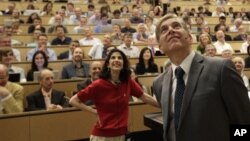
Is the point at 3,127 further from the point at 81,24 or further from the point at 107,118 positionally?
the point at 81,24

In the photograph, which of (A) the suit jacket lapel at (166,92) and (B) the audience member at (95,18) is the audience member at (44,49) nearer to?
(B) the audience member at (95,18)

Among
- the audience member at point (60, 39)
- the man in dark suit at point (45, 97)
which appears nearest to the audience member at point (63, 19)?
the audience member at point (60, 39)

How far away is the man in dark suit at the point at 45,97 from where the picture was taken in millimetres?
3382

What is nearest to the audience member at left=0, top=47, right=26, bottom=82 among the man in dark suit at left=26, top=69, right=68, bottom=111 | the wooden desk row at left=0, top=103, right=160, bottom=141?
the man in dark suit at left=26, top=69, right=68, bottom=111

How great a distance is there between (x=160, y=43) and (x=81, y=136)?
1834mm

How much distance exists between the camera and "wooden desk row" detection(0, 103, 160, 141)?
2617 mm

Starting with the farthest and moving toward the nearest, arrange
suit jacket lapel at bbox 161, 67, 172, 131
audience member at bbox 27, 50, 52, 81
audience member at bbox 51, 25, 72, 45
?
audience member at bbox 51, 25, 72, 45, audience member at bbox 27, 50, 52, 81, suit jacket lapel at bbox 161, 67, 172, 131

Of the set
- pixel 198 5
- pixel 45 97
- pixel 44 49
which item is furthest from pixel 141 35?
pixel 198 5

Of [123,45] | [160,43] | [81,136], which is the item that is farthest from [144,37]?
[160,43]

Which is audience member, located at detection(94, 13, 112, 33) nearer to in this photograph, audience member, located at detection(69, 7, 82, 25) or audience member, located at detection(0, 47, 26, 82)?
audience member, located at detection(69, 7, 82, 25)

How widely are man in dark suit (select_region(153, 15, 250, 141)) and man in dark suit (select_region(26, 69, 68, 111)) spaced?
7.57 feet

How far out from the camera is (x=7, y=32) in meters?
5.83

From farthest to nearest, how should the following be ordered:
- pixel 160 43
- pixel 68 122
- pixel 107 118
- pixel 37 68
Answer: pixel 37 68 < pixel 68 122 < pixel 107 118 < pixel 160 43

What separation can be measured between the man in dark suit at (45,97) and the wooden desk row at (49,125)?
20.5 inches
